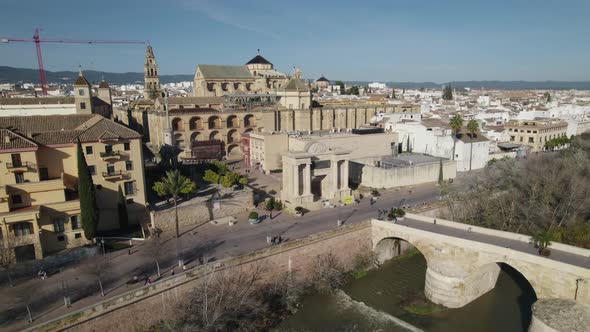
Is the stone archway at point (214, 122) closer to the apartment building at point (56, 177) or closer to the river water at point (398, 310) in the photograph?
the apartment building at point (56, 177)

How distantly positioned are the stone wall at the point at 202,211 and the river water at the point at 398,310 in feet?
37.5

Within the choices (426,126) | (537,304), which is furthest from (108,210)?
(426,126)

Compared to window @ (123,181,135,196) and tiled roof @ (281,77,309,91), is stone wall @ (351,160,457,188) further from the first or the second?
window @ (123,181,135,196)

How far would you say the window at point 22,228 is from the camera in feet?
86.5

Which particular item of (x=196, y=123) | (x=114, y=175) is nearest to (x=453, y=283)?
(x=114, y=175)

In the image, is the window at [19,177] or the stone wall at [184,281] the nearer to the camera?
the stone wall at [184,281]

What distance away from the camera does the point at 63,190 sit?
28797mm

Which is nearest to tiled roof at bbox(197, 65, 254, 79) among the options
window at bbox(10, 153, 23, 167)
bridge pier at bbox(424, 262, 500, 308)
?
window at bbox(10, 153, 23, 167)

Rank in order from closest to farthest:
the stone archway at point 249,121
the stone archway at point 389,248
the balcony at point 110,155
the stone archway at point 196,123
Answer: the balcony at point 110,155, the stone archway at point 389,248, the stone archway at point 196,123, the stone archway at point 249,121

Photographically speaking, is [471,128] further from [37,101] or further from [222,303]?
[37,101]

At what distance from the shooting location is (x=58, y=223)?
2841 centimetres

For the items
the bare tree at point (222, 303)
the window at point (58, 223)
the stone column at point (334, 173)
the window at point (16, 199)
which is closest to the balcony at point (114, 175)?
the window at point (58, 223)

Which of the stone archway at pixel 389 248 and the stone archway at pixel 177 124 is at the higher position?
the stone archway at pixel 177 124

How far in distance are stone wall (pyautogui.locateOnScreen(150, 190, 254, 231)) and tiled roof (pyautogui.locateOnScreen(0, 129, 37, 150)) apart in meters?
9.97
